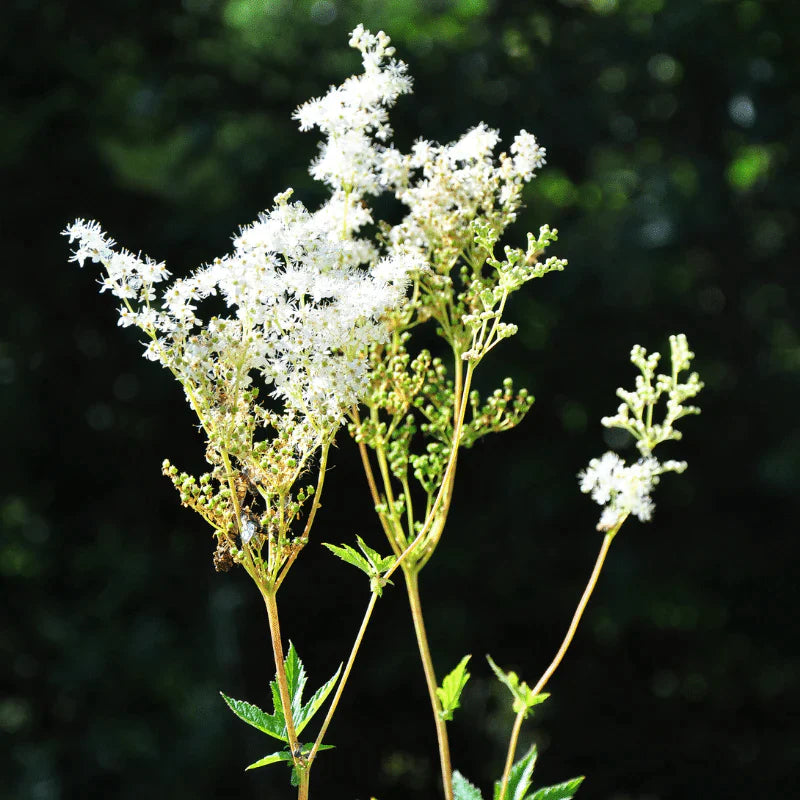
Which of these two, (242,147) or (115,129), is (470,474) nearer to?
(242,147)

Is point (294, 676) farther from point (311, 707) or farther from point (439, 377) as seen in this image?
point (439, 377)

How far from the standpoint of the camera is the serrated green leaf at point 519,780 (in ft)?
3.02

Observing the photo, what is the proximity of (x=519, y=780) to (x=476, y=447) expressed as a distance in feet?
10.8

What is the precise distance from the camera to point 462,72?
13.9 ft

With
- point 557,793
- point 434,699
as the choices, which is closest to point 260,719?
point 434,699

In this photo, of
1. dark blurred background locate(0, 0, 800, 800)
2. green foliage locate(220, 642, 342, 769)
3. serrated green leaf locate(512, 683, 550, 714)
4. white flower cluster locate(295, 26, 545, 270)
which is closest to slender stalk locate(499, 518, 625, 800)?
serrated green leaf locate(512, 683, 550, 714)

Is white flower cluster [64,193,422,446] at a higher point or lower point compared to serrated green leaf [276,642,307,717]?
higher

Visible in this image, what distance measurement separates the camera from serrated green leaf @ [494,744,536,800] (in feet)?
3.02

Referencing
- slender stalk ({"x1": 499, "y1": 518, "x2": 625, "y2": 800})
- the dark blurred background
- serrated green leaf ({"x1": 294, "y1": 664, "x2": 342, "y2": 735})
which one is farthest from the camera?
the dark blurred background

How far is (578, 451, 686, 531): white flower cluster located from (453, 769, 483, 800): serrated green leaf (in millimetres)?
306

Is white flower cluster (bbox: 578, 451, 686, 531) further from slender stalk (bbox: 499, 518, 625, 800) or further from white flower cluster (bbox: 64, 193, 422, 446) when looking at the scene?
white flower cluster (bbox: 64, 193, 422, 446)

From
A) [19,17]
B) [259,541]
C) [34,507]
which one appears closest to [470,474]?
[34,507]

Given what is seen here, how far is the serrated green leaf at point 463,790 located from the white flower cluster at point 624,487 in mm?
306

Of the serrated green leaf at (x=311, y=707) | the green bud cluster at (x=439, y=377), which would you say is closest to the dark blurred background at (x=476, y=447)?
the green bud cluster at (x=439, y=377)
